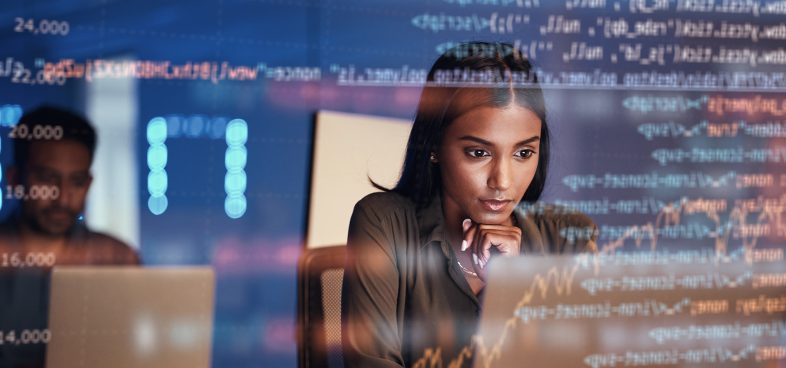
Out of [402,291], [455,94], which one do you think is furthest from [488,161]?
[402,291]

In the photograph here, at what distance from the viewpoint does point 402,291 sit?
1401mm

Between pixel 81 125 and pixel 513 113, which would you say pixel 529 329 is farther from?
pixel 81 125

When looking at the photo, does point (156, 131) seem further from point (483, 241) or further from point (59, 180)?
point (483, 241)

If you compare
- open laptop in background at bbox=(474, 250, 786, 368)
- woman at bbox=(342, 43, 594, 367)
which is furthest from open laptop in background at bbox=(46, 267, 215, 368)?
open laptop in background at bbox=(474, 250, 786, 368)

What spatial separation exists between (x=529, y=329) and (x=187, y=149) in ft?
2.15

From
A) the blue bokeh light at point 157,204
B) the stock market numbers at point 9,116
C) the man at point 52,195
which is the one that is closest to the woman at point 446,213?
the blue bokeh light at point 157,204

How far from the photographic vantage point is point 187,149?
1282 millimetres

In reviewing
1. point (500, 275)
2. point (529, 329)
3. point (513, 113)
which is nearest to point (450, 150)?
point (513, 113)

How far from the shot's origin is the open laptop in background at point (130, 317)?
4.09 feet

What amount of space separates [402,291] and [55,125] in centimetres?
60

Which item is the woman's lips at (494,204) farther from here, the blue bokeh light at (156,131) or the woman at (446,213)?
the blue bokeh light at (156,131)

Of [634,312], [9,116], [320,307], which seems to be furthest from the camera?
[634,312]

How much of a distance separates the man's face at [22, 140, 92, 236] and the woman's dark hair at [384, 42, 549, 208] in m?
0.49

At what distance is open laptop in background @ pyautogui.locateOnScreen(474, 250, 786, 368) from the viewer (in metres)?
1.45
